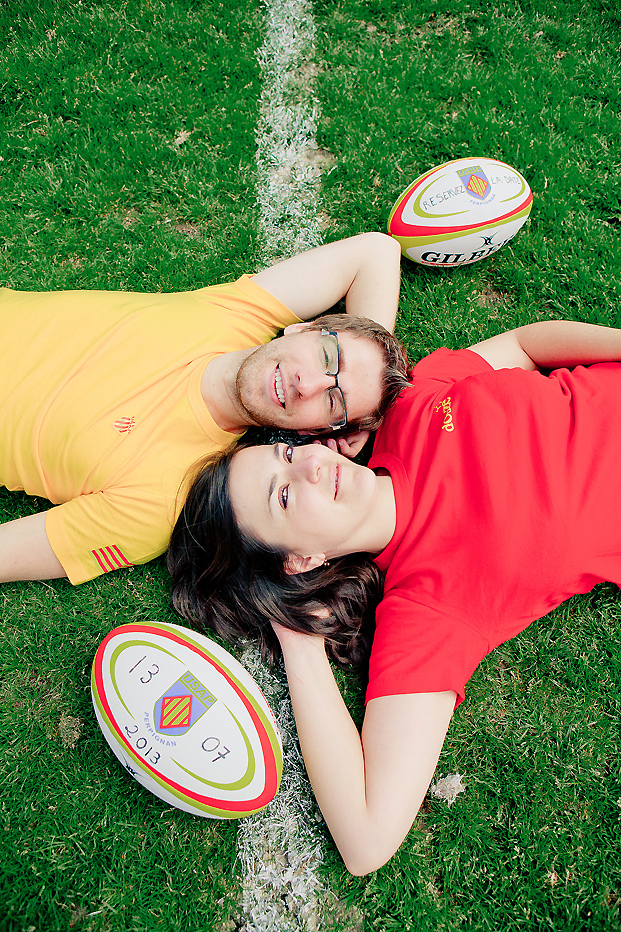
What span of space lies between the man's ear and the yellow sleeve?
0.65 meters

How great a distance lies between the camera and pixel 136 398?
2.93m

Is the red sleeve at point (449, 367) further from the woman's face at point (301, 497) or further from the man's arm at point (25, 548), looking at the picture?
the man's arm at point (25, 548)

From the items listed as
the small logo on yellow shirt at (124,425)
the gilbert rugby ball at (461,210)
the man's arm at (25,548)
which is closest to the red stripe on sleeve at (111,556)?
the man's arm at (25,548)

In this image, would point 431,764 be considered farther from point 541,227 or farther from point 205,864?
point 541,227

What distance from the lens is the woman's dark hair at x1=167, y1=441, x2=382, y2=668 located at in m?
2.72

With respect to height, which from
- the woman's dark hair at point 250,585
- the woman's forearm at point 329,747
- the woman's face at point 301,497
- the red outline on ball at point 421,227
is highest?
the red outline on ball at point 421,227

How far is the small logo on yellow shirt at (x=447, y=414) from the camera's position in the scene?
2889mm

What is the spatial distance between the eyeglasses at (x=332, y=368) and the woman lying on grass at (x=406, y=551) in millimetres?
324

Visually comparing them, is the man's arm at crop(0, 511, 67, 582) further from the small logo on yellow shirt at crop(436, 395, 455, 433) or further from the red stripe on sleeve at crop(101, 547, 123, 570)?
the small logo on yellow shirt at crop(436, 395, 455, 433)

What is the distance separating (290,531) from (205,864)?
173cm

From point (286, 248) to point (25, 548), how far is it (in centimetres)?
248

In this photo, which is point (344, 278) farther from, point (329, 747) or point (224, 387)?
point (329, 747)

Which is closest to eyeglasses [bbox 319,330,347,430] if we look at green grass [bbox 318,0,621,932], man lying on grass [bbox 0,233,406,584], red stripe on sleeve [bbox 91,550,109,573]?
man lying on grass [bbox 0,233,406,584]

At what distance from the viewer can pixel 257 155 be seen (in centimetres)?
398
